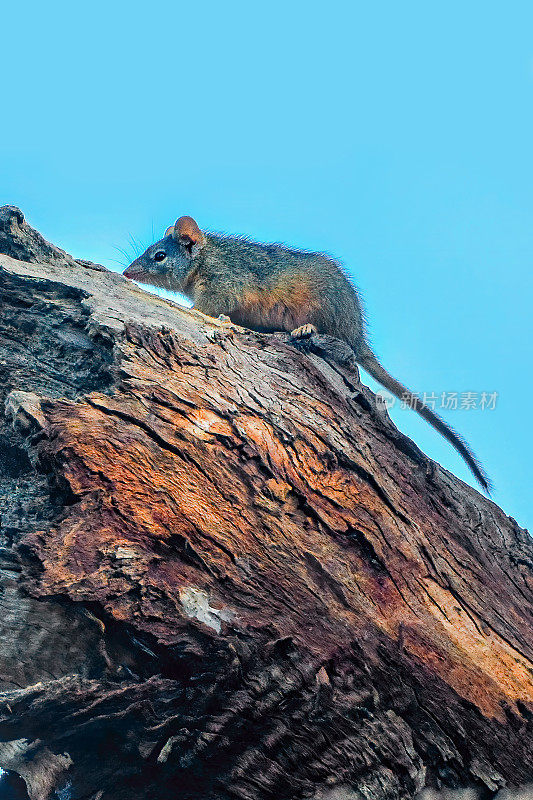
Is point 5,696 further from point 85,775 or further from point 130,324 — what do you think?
point 130,324

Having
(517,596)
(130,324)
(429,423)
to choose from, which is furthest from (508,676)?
(429,423)

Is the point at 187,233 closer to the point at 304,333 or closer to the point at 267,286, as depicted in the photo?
the point at 267,286

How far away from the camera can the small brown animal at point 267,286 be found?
19.4 ft

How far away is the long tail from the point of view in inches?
223

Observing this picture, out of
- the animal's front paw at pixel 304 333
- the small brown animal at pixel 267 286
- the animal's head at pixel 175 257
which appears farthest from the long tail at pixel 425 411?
the animal's head at pixel 175 257

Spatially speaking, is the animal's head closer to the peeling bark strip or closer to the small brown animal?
the small brown animal

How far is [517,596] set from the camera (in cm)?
370

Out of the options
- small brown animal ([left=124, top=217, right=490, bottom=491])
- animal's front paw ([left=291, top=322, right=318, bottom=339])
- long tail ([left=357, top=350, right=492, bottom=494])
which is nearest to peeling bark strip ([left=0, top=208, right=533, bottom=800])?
animal's front paw ([left=291, top=322, right=318, bottom=339])

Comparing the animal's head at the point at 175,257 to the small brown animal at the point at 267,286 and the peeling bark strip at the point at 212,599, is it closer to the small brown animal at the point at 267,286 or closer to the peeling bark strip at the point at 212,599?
the small brown animal at the point at 267,286

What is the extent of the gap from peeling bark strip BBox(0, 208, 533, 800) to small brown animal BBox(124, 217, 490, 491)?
2.22 meters

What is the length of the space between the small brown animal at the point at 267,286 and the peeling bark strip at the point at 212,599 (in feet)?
7.27

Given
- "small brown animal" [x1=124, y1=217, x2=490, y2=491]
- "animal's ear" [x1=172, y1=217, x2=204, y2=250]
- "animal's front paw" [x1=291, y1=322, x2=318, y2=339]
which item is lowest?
"animal's front paw" [x1=291, y1=322, x2=318, y2=339]

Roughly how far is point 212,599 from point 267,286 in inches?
156

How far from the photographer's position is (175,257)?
6.88 metres
